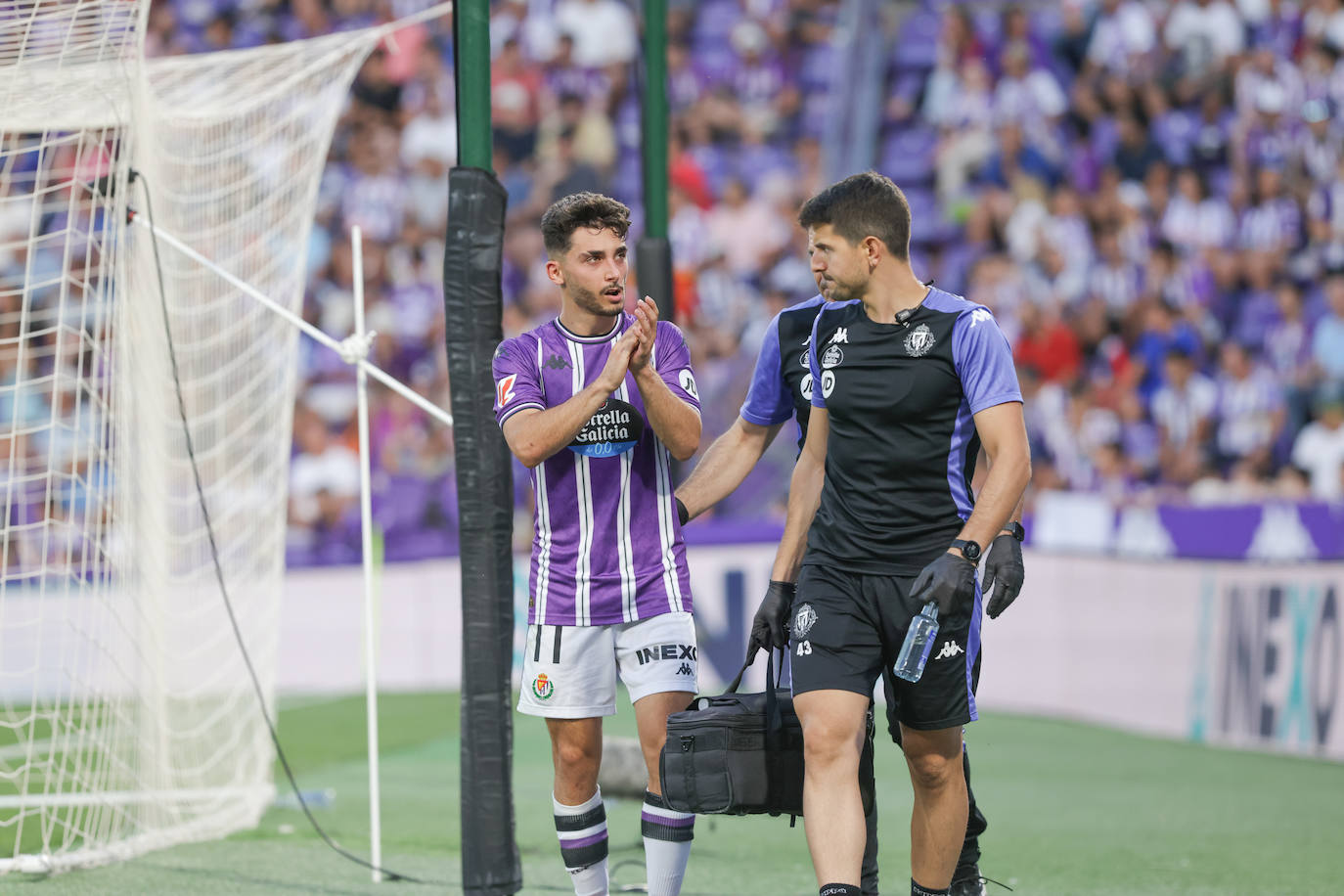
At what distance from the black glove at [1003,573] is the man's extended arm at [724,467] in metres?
0.95

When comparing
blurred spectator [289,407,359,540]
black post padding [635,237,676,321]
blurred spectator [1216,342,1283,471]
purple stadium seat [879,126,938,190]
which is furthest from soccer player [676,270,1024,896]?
purple stadium seat [879,126,938,190]

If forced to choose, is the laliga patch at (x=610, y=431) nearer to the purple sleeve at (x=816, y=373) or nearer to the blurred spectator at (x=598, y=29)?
the purple sleeve at (x=816, y=373)

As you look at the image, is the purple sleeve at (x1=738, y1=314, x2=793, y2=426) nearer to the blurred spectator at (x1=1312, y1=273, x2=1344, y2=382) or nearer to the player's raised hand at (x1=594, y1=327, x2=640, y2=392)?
the player's raised hand at (x1=594, y1=327, x2=640, y2=392)

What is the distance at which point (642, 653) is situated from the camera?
17.3ft

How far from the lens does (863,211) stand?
4.93 metres

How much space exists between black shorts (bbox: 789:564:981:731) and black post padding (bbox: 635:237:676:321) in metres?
2.79

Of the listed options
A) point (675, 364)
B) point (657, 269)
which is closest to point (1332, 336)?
point (657, 269)

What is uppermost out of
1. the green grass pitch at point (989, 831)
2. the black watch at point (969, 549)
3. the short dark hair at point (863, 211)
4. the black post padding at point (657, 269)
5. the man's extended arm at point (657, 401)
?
the black post padding at point (657, 269)

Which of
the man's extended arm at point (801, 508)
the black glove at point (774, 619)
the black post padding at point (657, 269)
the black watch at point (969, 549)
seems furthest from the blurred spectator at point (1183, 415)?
the black watch at point (969, 549)

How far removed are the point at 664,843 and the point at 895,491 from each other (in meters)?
1.31

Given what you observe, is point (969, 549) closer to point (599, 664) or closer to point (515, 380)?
point (599, 664)

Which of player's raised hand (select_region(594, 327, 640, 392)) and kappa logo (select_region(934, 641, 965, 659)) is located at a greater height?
player's raised hand (select_region(594, 327, 640, 392))

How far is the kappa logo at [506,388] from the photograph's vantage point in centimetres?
521

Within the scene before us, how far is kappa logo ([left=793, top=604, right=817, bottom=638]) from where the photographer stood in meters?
4.95
